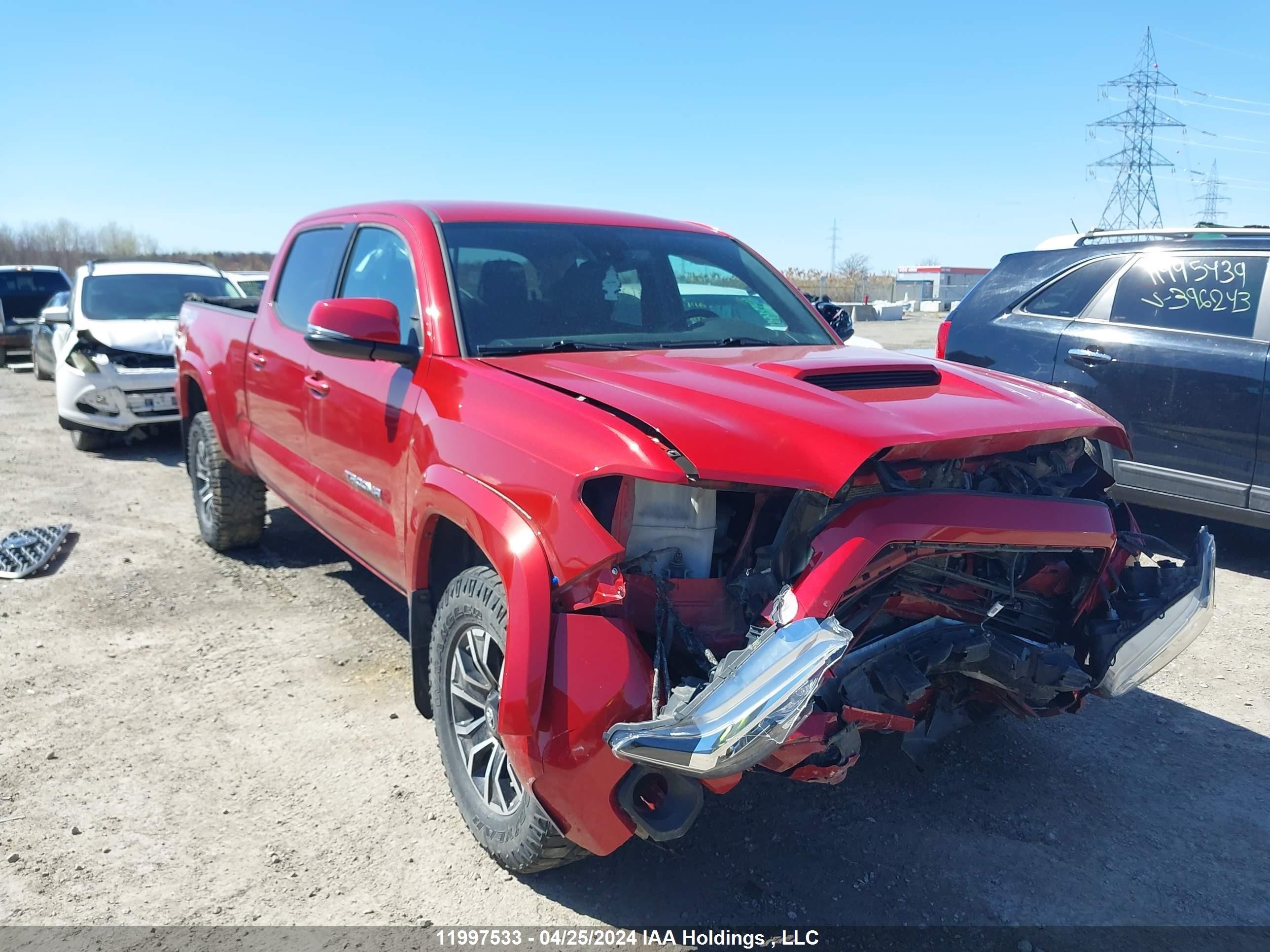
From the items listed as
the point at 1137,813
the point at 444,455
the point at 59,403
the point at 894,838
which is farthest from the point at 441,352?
the point at 59,403

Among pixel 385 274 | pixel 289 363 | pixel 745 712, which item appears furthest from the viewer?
pixel 289 363

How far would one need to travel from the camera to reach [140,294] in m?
9.96

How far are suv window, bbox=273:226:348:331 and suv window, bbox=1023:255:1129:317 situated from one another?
4.32 metres

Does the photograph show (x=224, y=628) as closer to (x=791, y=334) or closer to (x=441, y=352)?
(x=441, y=352)

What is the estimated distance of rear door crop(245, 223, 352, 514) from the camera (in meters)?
4.19

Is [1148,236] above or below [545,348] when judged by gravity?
above

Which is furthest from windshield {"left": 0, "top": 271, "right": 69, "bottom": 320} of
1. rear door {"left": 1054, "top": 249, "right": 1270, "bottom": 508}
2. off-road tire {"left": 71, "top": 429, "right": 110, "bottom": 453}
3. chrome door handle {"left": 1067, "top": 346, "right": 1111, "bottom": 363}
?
rear door {"left": 1054, "top": 249, "right": 1270, "bottom": 508}

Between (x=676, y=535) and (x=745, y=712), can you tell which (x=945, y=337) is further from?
(x=745, y=712)

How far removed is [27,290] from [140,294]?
8.77 metres

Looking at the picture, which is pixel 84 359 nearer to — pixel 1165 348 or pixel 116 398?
pixel 116 398

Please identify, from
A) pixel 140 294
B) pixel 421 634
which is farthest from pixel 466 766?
pixel 140 294

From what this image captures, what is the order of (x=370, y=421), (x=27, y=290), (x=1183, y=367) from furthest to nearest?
(x=27, y=290) → (x=1183, y=367) → (x=370, y=421)

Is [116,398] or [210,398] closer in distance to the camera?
[210,398]

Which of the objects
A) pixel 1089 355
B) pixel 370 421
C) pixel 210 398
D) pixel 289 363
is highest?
pixel 1089 355
